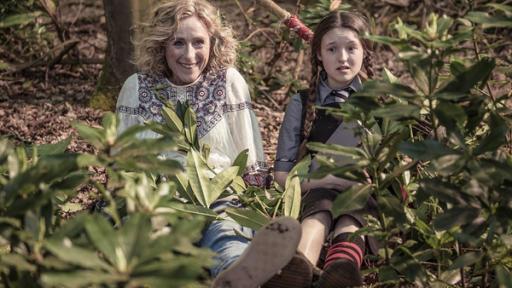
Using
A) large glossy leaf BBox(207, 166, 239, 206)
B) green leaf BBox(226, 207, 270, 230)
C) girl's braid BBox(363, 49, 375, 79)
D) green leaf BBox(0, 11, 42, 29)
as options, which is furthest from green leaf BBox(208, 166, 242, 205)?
green leaf BBox(0, 11, 42, 29)

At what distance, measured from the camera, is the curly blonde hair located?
340 cm

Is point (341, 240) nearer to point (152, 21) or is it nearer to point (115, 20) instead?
point (152, 21)

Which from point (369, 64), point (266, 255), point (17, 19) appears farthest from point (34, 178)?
point (17, 19)

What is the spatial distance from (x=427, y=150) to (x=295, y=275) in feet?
2.09

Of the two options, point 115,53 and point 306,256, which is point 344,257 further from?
point 115,53

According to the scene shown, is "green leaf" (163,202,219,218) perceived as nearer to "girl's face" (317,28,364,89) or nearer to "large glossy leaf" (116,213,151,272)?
"girl's face" (317,28,364,89)

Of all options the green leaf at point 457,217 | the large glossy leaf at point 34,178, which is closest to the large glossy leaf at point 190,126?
the large glossy leaf at point 34,178

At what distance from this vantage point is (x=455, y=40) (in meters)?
2.20

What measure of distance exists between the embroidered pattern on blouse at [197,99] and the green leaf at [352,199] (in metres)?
1.08

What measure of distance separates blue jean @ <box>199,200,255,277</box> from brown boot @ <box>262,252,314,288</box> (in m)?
0.15

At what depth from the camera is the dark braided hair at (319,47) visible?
10.6ft

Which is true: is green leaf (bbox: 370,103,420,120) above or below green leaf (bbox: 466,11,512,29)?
below

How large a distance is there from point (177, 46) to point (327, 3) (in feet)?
2.76

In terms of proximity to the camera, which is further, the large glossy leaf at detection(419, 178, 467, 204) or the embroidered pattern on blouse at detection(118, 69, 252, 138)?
the embroidered pattern on blouse at detection(118, 69, 252, 138)
